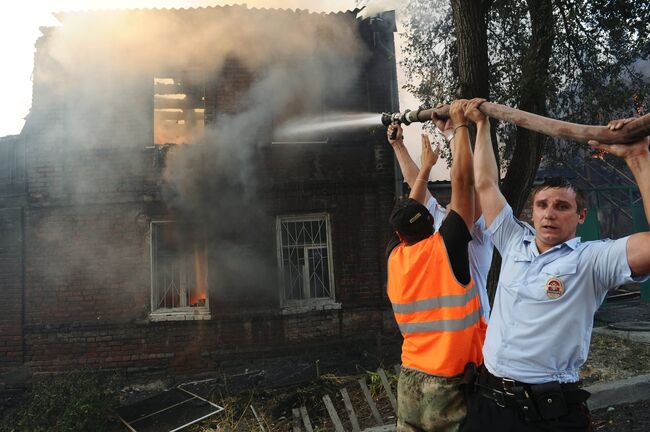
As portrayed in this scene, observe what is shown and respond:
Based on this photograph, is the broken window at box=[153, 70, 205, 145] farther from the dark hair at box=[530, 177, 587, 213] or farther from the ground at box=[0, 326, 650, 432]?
the dark hair at box=[530, 177, 587, 213]

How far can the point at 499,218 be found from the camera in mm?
2303

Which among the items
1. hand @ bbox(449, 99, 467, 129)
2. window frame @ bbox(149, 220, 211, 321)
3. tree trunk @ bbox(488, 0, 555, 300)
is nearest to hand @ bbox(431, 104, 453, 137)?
hand @ bbox(449, 99, 467, 129)

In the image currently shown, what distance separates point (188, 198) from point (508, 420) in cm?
698

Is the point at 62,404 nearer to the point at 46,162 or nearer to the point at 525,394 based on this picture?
the point at 46,162

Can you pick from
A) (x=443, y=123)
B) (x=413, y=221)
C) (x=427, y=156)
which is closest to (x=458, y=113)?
(x=443, y=123)

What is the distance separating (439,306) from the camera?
226 centimetres

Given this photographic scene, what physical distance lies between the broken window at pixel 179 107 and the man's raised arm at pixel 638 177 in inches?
297

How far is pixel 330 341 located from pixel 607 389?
450 cm

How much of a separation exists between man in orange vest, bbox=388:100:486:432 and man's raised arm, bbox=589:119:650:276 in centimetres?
68

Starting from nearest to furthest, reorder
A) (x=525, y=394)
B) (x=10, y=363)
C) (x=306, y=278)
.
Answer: (x=525, y=394)
(x=10, y=363)
(x=306, y=278)

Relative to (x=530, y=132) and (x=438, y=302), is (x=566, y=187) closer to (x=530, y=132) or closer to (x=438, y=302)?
(x=438, y=302)

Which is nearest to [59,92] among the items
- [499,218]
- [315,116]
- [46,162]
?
[46,162]

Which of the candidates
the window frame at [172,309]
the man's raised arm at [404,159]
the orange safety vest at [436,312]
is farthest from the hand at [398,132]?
the window frame at [172,309]

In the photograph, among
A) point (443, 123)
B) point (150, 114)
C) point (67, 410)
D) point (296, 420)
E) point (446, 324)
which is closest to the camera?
point (446, 324)
